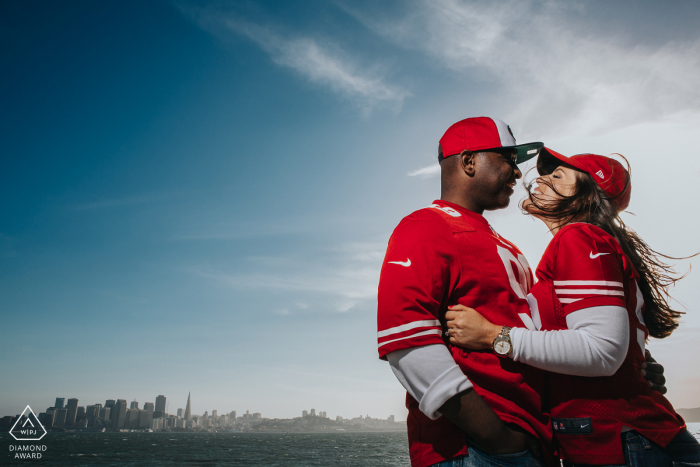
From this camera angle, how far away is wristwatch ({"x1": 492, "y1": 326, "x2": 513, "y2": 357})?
67.5 inches

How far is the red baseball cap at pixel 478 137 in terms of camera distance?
2342 millimetres

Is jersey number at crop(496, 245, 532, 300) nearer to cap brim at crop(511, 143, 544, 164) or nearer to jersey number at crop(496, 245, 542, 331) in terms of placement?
jersey number at crop(496, 245, 542, 331)

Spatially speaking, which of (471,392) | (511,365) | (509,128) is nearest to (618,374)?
(511,365)

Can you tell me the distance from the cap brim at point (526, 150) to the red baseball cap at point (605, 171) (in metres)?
0.19

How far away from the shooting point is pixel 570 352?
67.2 inches

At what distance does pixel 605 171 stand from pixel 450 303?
1.66 metres

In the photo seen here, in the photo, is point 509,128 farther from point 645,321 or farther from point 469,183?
point 645,321

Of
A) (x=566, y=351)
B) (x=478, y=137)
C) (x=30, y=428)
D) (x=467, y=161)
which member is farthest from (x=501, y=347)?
(x=30, y=428)

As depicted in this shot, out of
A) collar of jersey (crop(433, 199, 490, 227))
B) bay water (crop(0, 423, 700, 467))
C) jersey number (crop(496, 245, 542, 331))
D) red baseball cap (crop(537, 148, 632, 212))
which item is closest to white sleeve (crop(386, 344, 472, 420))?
jersey number (crop(496, 245, 542, 331))

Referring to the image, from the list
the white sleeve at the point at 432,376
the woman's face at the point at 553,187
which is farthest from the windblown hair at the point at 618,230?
the white sleeve at the point at 432,376

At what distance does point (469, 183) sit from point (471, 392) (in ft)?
4.16

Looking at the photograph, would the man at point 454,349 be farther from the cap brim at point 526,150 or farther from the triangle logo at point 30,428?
the triangle logo at point 30,428

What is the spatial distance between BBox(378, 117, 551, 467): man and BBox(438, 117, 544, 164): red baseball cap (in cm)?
40

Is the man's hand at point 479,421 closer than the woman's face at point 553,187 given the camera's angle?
Yes
